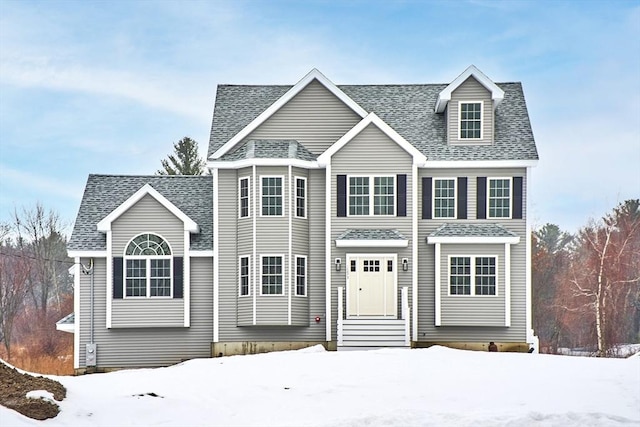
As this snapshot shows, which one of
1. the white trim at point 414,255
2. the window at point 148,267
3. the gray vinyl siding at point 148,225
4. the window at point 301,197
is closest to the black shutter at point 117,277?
the window at point 148,267

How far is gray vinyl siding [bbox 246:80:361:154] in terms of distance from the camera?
93.5 feet

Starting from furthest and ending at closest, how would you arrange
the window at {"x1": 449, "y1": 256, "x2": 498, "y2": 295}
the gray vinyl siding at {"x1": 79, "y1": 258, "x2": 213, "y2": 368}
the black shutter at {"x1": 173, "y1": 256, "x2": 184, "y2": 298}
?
the gray vinyl siding at {"x1": 79, "y1": 258, "x2": 213, "y2": 368} < the black shutter at {"x1": 173, "y1": 256, "x2": 184, "y2": 298} < the window at {"x1": 449, "y1": 256, "x2": 498, "y2": 295}

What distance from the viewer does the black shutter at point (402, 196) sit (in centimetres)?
2745

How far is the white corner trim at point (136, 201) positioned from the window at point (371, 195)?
5.20 m

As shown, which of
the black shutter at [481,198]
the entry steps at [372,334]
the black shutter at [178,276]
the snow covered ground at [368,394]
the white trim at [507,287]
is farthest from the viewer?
the black shutter at [481,198]

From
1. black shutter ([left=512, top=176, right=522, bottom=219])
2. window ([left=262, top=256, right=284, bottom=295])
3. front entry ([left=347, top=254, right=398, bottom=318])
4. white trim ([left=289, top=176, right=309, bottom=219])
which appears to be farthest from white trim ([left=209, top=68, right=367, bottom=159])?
black shutter ([left=512, top=176, right=522, bottom=219])

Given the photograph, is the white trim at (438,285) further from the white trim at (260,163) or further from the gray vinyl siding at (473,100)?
the white trim at (260,163)

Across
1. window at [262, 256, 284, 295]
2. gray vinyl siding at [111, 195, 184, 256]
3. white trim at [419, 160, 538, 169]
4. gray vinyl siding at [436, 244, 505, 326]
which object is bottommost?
gray vinyl siding at [436, 244, 505, 326]

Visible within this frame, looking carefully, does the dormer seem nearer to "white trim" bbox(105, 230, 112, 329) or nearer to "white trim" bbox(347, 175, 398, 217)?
"white trim" bbox(347, 175, 398, 217)

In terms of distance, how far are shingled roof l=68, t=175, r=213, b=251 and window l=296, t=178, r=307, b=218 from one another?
3102 millimetres

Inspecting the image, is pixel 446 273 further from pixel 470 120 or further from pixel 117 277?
pixel 117 277

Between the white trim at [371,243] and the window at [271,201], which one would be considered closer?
the white trim at [371,243]

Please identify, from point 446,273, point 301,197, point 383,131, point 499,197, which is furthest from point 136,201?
point 499,197

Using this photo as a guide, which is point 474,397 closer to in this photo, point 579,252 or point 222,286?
point 222,286
